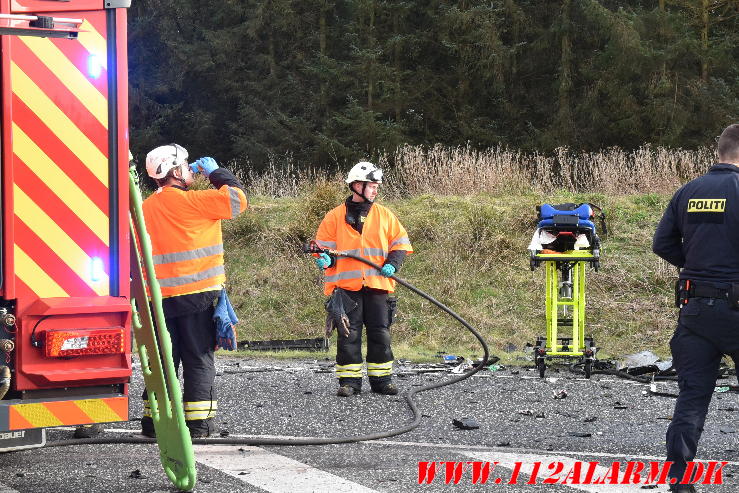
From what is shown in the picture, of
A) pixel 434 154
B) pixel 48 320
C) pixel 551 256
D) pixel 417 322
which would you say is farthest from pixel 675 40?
pixel 48 320

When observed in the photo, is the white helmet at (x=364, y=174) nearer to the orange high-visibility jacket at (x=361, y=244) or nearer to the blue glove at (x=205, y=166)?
A: the orange high-visibility jacket at (x=361, y=244)

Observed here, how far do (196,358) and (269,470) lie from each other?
1.13 m

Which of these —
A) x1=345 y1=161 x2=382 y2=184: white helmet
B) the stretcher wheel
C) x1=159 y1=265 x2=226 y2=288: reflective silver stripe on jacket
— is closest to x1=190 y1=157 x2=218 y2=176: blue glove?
x1=159 y1=265 x2=226 y2=288: reflective silver stripe on jacket

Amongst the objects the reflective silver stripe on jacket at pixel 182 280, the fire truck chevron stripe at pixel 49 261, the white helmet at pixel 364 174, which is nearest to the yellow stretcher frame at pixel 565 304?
the white helmet at pixel 364 174

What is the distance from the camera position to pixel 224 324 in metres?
6.57

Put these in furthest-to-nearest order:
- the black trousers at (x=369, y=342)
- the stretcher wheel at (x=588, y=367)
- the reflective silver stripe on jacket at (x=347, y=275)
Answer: the stretcher wheel at (x=588, y=367) → the reflective silver stripe on jacket at (x=347, y=275) → the black trousers at (x=369, y=342)

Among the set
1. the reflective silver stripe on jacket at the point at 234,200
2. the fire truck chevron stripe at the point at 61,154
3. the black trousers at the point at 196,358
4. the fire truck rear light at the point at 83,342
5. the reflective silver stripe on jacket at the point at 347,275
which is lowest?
the black trousers at the point at 196,358

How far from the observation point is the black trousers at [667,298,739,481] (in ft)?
16.4

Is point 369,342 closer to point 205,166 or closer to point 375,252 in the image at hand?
point 375,252

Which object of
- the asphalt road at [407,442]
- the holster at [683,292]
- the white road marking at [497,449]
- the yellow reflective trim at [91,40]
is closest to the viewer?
the yellow reflective trim at [91,40]

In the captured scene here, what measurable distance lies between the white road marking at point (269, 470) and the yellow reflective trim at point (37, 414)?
126cm

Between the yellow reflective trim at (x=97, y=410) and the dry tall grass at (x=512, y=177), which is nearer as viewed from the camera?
the yellow reflective trim at (x=97, y=410)

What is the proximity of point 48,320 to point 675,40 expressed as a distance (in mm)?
29540

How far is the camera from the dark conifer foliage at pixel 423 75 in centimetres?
3148
